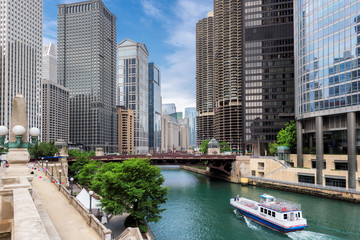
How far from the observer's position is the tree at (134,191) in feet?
118

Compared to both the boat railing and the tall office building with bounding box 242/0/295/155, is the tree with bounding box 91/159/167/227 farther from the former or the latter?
the tall office building with bounding box 242/0/295/155

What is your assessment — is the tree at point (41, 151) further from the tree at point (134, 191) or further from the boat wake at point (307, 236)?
the boat wake at point (307, 236)

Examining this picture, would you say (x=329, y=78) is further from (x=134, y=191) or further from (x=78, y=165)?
(x=78, y=165)

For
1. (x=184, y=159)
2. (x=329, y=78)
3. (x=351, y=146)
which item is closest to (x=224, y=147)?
(x=184, y=159)

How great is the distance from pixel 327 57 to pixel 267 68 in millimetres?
74789

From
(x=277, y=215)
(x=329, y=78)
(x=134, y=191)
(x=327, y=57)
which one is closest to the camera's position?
(x=134, y=191)

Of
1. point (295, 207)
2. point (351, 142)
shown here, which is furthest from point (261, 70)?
point (295, 207)

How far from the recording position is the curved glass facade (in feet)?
207

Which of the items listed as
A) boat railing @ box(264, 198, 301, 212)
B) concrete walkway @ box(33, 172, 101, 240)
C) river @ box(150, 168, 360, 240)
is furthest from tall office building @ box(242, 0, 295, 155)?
concrete walkway @ box(33, 172, 101, 240)

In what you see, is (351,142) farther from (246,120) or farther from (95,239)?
(246,120)

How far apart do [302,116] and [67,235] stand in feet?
246

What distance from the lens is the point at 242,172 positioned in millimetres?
91312

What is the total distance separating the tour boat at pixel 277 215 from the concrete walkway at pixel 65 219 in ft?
105

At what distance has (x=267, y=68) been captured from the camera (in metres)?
143
